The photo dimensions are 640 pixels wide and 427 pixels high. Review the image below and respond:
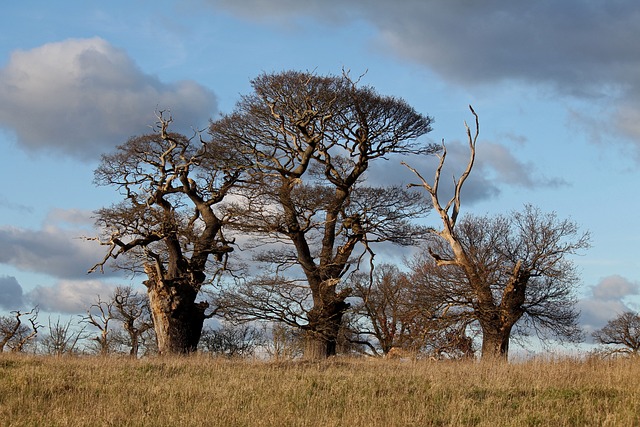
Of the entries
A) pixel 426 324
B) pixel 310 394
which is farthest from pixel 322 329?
pixel 310 394

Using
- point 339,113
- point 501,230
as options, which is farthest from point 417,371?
point 501,230

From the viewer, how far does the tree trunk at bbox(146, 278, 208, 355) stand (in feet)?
81.5

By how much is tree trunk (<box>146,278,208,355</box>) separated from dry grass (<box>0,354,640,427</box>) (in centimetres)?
719

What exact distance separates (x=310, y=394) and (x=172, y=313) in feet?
40.9

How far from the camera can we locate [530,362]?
57.1ft

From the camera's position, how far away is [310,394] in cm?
1334

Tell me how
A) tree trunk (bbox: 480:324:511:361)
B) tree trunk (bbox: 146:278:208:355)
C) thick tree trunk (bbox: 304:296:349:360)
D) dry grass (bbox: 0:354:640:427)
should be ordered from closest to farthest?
dry grass (bbox: 0:354:640:427) < tree trunk (bbox: 146:278:208:355) < tree trunk (bbox: 480:324:511:361) < thick tree trunk (bbox: 304:296:349:360)

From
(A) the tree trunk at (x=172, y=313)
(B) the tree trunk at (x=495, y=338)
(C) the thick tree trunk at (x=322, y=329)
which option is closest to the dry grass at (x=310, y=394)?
(A) the tree trunk at (x=172, y=313)

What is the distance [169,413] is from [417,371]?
21.1ft

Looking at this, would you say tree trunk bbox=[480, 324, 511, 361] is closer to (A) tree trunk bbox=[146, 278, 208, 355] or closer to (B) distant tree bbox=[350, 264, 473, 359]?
(B) distant tree bbox=[350, 264, 473, 359]

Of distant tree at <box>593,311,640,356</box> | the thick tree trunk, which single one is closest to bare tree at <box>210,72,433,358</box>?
the thick tree trunk

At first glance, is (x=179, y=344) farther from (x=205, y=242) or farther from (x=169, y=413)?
(x=169, y=413)

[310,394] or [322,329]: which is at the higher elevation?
[322,329]

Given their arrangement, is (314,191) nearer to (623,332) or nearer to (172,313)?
(172,313)
